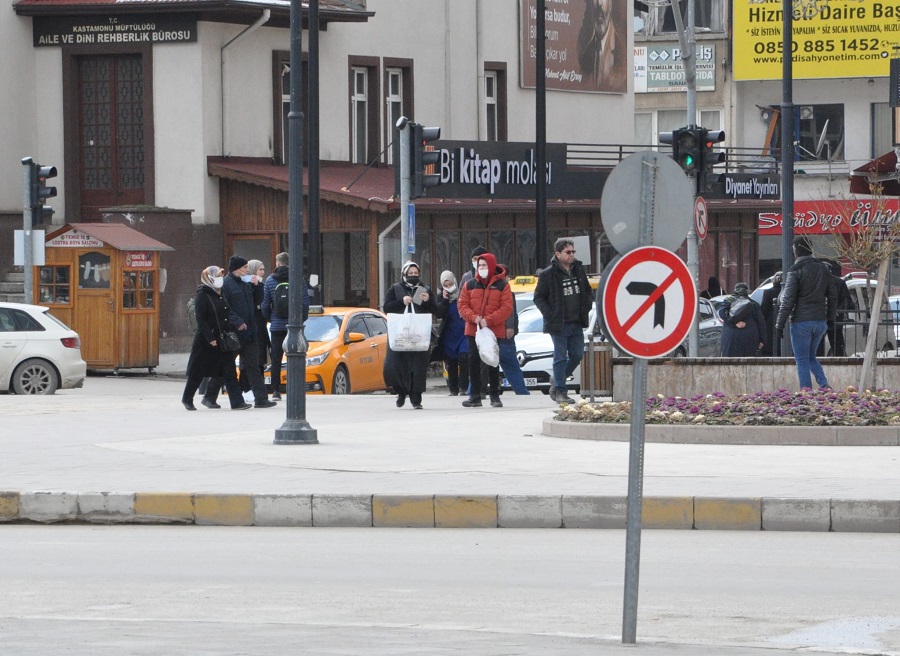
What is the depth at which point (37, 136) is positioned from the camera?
3547 centimetres

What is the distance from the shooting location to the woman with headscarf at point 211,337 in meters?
19.4

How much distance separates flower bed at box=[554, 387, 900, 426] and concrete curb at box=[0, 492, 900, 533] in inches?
154

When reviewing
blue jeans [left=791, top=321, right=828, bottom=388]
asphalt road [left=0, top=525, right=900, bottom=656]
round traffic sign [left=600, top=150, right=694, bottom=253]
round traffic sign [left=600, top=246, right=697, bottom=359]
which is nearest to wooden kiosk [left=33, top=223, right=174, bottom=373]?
blue jeans [left=791, top=321, right=828, bottom=388]

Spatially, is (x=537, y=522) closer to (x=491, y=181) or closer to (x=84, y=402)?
(x=84, y=402)

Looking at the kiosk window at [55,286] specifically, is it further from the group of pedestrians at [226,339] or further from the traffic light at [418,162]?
the group of pedestrians at [226,339]

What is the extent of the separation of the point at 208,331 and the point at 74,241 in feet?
34.9

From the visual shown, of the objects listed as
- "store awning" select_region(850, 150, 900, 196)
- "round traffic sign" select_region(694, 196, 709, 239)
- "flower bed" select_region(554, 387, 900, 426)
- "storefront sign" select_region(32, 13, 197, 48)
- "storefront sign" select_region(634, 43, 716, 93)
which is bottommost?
"flower bed" select_region(554, 387, 900, 426)

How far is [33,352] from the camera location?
81.5 feet

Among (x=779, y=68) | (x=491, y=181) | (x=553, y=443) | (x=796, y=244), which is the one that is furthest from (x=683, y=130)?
(x=779, y=68)

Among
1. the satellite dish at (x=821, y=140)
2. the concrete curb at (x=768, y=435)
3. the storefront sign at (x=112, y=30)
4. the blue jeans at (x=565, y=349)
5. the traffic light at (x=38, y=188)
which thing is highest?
the storefront sign at (x=112, y=30)

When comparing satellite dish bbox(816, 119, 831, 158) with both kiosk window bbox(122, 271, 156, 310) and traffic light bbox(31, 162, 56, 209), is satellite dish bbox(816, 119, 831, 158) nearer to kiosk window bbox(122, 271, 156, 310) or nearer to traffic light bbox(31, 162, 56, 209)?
kiosk window bbox(122, 271, 156, 310)

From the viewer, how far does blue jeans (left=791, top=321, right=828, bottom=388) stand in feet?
59.4

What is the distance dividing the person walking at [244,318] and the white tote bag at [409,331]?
5.37ft

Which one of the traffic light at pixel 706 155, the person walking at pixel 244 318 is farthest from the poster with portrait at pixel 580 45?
the person walking at pixel 244 318
